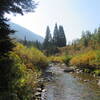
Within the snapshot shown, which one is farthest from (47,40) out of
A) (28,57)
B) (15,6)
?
(15,6)

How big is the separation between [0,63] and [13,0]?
4.21 meters

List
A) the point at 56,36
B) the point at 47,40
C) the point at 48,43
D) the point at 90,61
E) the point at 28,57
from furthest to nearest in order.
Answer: the point at 56,36
the point at 47,40
the point at 48,43
the point at 90,61
the point at 28,57

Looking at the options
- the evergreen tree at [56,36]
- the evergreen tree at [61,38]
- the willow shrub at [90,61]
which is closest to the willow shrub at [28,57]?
the willow shrub at [90,61]

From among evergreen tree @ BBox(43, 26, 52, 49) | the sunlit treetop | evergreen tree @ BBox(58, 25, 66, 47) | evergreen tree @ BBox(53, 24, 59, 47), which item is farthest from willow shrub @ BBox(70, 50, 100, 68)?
evergreen tree @ BBox(58, 25, 66, 47)

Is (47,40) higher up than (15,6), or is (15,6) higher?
(47,40)

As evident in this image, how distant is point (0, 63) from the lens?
42.4 feet

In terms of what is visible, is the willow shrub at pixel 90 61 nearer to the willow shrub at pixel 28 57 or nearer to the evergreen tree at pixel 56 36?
the willow shrub at pixel 28 57

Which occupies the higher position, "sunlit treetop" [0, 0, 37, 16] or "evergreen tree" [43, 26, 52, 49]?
"evergreen tree" [43, 26, 52, 49]

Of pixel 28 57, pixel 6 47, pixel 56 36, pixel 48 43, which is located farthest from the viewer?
pixel 56 36

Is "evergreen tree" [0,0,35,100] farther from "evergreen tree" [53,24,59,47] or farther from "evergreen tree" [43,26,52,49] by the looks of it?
"evergreen tree" [53,24,59,47]

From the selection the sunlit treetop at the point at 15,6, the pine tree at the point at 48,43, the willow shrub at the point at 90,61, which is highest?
the pine tree at the point at 48,43

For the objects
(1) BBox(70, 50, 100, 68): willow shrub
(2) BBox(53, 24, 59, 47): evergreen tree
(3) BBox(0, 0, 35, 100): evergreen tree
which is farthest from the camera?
(2) BBox(53, 24, 59, 47): evergreen tree

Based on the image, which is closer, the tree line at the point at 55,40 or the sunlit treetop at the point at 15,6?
the sunlit treetop at the point at 15,6

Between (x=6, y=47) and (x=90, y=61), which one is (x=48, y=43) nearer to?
(x=90, y=61)
